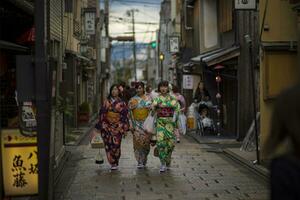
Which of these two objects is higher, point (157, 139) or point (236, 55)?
point (236, 55)

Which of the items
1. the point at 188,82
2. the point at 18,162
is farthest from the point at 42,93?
the point at 188,82

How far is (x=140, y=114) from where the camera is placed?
13109 mm

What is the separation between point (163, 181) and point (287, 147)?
8534mm

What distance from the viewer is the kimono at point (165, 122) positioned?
1262cm

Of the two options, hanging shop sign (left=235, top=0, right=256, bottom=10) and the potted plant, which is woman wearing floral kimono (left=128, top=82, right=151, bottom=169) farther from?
the potted plant

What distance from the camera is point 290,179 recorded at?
9.02 feet

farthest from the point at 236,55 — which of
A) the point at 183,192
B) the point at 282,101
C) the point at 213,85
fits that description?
the point at 282,101

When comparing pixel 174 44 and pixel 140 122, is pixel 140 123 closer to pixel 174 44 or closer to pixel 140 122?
pixel 140 122

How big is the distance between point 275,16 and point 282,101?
1055 cm

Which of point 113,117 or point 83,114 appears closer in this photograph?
point 113,117

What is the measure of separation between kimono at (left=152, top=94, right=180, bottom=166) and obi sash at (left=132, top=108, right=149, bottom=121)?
456mm

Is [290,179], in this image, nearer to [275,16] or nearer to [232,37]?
[275,16]

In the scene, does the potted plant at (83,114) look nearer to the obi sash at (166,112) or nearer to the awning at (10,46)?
the awning at (10,46)

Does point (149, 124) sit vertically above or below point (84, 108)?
above
